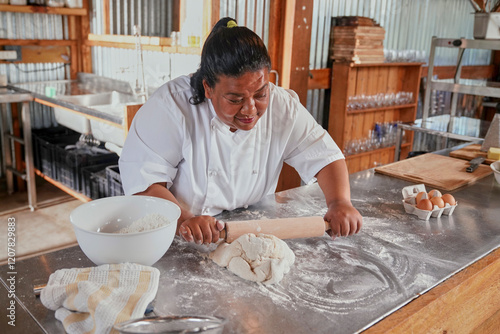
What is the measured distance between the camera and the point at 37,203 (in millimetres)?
4562

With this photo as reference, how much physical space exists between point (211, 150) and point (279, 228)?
46 centimetres

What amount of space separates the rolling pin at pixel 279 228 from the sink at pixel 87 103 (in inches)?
116

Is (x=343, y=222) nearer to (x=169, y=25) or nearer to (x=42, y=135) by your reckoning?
Result: (x=42, y=135)

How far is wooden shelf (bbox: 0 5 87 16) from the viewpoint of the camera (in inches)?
171

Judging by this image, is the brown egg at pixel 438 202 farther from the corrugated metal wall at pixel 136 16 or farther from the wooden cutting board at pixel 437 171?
the corrugated metal wall at pixel 136 16

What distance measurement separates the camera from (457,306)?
129 cm

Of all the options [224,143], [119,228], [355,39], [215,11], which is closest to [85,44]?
[215,11]

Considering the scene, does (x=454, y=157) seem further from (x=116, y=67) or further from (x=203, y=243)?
(x=116, y=67)

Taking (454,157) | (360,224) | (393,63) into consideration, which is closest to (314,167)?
(360,224)

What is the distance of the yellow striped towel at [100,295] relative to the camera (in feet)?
3.19

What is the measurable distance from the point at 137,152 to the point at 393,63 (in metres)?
3.85

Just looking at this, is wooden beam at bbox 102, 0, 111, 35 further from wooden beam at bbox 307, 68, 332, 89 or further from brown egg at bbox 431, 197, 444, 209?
brown egg at bbox 431, 197, 444, 209

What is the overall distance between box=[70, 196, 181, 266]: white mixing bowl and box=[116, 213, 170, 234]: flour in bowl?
15mm

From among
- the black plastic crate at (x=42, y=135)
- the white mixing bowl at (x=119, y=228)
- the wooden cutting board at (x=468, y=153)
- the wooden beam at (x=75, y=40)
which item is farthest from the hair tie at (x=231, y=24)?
the wooden beam at (x=75, y=40)
